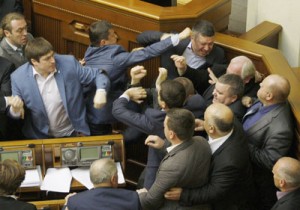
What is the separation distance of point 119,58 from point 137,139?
439 mm

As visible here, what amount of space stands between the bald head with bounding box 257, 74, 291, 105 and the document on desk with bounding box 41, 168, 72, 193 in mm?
971

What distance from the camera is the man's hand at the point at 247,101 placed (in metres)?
3.47

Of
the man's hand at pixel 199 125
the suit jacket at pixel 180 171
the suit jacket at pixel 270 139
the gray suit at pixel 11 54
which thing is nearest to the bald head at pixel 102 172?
the suit jacket at pixel 180 171

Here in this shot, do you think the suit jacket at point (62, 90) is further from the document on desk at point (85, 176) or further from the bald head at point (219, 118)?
the bald head at point (219, 118)

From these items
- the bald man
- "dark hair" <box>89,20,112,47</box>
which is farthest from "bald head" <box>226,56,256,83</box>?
"dark hair" <box>89,20,112,47</box>

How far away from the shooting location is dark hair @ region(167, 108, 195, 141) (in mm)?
2953

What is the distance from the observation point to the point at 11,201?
280 centimetres

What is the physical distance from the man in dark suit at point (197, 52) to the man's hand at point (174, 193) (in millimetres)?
959

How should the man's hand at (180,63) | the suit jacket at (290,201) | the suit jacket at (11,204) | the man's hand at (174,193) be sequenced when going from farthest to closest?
the man's hand at (180,63), the man's hand at (174,193), the suit jacket at (290,201), the suit jacket at (11,204)

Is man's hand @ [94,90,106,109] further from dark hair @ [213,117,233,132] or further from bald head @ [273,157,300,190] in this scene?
bald head @ [273,157,300,190]

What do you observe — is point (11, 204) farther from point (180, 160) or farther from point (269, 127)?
point (269, 127)

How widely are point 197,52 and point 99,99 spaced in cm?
71

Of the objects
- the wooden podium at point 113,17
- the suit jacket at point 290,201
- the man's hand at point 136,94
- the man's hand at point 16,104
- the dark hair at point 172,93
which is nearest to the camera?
the suit jacket at point 290,201

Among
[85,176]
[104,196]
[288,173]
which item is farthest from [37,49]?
[288,173]
